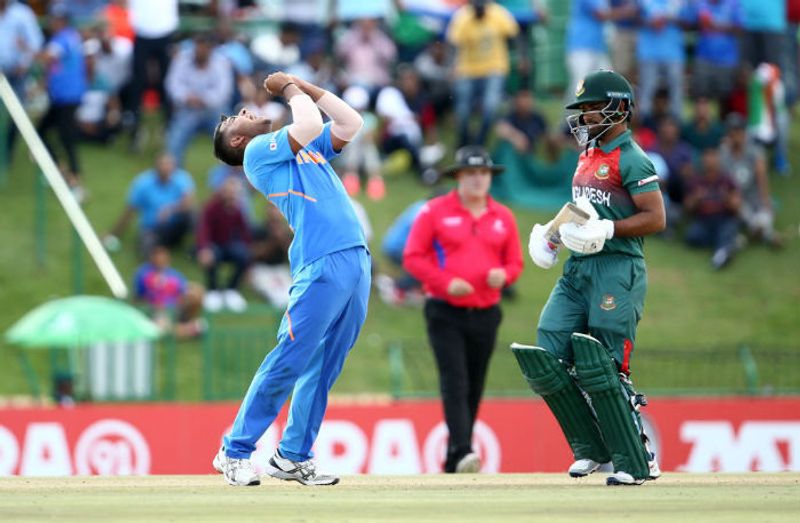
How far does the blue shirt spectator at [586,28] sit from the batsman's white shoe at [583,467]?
13.2 metres

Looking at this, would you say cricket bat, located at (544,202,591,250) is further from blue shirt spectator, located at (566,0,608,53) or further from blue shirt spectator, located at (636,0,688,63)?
blue shirt spectator, located at (636,0,688,63)

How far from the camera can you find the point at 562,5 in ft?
76.8

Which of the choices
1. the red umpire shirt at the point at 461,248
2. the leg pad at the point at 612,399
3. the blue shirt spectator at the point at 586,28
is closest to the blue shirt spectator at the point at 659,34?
the blue shirt spectator at the point at 586,28

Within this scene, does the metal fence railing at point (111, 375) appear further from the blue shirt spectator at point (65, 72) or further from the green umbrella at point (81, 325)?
the blue shirt spectator at point (65, 72)

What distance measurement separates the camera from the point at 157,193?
61.8ft

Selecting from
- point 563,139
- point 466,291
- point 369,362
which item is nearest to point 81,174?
Answer: point 369,362

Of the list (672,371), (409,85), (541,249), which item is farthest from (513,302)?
(541,249)

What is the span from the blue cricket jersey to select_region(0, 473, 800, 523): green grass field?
53.4 inches

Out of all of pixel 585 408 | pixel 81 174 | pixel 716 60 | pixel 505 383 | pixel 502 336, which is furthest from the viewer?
pixel 716 60

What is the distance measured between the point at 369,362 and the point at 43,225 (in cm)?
467

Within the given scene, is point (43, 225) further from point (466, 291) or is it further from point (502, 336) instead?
point (466, 291)

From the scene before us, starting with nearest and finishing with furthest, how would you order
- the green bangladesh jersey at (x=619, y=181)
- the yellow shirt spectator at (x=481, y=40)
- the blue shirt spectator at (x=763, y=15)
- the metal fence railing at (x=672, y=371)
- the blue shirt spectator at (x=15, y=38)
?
1. the green bangladesh jersey at (x=619, y=181)
2. the metal fence railing at (x=672, y=371)
3. the blue shirt spectator at (x=15, y=38)
4. the yellow shirt spectator at (x=481, y=40)
5. the blue shirt spectator at (x=763, y=15)

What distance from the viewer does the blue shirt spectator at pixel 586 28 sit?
21156mm

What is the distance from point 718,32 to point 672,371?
7.15 m
